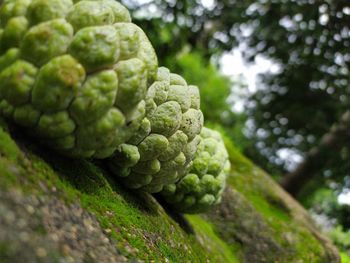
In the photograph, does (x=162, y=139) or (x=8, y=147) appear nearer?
(x=8, y=147)

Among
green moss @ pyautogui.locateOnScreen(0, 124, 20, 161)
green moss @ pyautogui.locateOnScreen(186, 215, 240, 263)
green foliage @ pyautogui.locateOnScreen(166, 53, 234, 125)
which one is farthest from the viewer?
green foliage @ pyautogui.locateOnScreen(166, 53, 234, 125)

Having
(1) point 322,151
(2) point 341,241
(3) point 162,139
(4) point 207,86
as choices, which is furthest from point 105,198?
(4) point 207,86

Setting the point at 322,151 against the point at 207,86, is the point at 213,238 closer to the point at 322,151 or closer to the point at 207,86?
the point at 322,151

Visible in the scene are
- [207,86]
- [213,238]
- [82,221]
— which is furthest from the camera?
[207,86]

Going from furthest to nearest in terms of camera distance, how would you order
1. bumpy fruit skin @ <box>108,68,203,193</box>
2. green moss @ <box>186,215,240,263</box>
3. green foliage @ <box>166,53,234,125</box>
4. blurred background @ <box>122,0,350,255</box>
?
green foliage @ <box>166,53,234,125</box> < blurred background @ <box>122,0,350,255</box> < green moss @ <box>186,215,240,263</box> < bumpy fruit skin @ <box>108,68,203,193</box>

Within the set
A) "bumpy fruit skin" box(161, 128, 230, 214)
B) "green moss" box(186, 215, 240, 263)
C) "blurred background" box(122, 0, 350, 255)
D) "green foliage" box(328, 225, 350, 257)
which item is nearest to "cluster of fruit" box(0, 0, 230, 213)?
"bumpy fruit skin" box(161, 128, 230, 214)

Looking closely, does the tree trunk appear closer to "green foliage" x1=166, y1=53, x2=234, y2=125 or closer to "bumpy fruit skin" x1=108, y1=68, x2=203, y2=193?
"green foliage" x1=166, y1=53, x2=234, y2=125

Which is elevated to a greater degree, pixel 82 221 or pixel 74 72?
pixel 74 72

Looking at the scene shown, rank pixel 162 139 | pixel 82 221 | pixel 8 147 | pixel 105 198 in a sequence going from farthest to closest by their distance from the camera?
1. pixel 162 139
2. pixel 105 198
3. pixel 82 221
4. pixel 8 147
